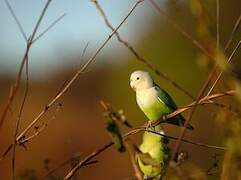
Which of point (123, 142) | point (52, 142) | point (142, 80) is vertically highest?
point (52, 142)

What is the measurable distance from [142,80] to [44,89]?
19562 millimetres

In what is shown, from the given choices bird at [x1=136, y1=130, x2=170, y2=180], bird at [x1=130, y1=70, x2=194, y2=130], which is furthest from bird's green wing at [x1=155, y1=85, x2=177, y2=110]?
→ bird at [x1=136, y1=130, x2=170, y2=180]

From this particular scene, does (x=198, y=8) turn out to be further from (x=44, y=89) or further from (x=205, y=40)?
(x=44, y=89)

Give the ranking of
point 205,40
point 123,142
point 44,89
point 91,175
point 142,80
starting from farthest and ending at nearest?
point 44,89
point 91,175
point 142,80
point 123,142
point 205,40

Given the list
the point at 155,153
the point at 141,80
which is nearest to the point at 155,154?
the point at 155,153

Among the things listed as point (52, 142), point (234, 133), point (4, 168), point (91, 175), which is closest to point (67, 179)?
point (234, 133)

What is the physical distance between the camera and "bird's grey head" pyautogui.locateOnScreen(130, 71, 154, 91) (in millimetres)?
3816

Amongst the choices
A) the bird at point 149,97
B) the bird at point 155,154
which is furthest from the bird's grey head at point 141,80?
the bird at point 155,154

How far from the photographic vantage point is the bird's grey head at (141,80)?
3816mm

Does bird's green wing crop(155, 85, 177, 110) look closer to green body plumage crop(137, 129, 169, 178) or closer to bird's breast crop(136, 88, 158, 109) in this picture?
bird's breast crop(136, 88, 158, 109)

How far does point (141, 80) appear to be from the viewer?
3859mm

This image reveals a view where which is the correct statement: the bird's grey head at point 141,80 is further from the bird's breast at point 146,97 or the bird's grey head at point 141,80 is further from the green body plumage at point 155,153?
the green body plumage at point 155,153

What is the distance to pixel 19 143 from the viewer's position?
2.11m

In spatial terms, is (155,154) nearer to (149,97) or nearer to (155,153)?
(155,153)
